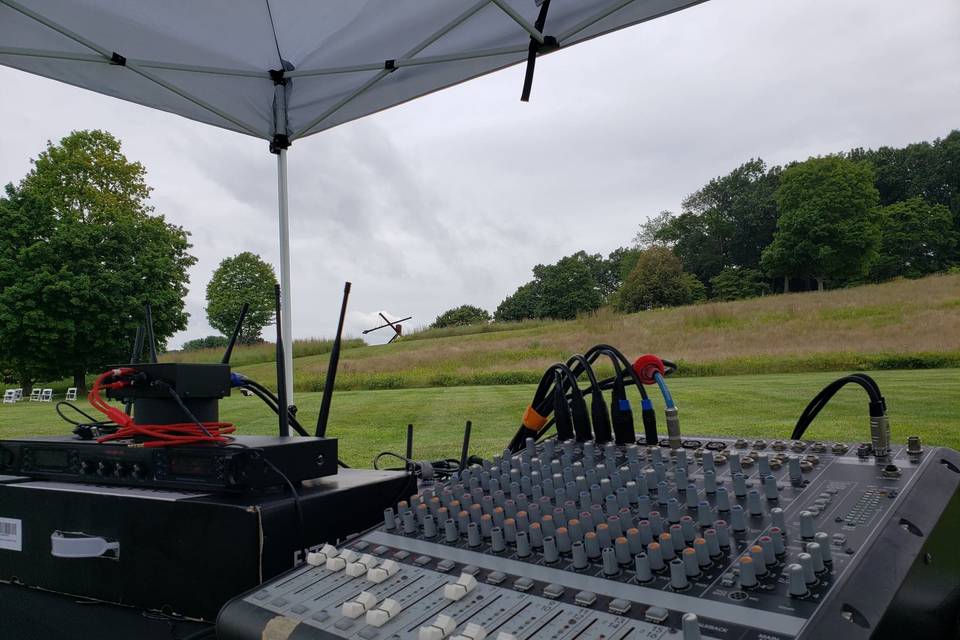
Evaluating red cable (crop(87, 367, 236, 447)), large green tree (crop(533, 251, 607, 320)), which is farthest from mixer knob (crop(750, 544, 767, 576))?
large green tree (crop(533, 251, 607, 320))

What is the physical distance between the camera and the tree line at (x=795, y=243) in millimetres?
2867

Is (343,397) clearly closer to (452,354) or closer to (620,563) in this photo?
(452,354)

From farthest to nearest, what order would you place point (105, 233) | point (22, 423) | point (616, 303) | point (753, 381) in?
point (105, 233), point (22, 423), point (616, 303), point (753, 381)

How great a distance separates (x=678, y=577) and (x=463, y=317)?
253 cm

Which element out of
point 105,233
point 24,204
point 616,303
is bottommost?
point 616,303

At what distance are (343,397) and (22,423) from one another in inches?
72.6

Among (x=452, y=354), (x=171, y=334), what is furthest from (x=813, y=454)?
(x=171, y=334)

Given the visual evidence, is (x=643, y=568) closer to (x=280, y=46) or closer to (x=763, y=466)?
(x=763, y=466)

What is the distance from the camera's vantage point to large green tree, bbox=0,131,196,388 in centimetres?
456

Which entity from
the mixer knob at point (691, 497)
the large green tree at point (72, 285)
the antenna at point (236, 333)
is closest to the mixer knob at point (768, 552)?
the mixer knob at point (691, 497)

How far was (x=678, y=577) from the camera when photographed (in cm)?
46

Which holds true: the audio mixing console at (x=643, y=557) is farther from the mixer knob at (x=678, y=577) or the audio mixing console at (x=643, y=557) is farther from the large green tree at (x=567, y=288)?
the large green tree at (x=567, y=288)

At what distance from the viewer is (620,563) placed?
1.67ft

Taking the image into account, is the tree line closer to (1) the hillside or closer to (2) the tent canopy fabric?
(1) the hillside
